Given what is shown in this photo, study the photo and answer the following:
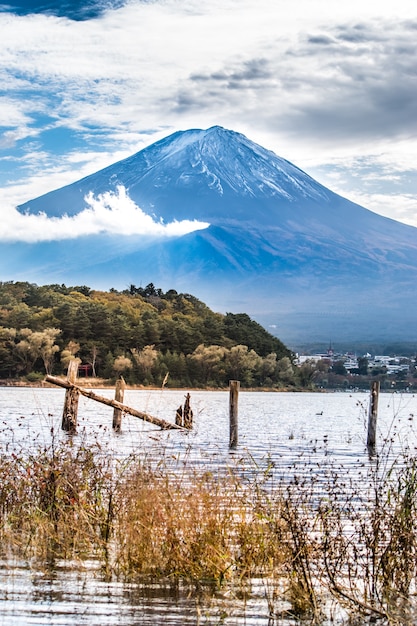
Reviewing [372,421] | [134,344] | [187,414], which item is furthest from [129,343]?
[372,421]

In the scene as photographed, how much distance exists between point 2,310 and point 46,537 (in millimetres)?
104720

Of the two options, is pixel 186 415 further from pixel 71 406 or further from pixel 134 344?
pixel 134 344

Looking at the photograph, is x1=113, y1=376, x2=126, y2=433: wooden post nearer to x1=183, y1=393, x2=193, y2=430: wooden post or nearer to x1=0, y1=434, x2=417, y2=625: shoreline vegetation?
x1=183, y1=393, x2=193, y2=430: wooden post

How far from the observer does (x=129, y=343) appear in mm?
108812

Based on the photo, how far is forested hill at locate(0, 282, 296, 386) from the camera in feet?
326

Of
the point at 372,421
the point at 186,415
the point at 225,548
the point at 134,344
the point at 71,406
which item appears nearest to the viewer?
the point at 225,548

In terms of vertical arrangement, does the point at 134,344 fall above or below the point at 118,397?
above

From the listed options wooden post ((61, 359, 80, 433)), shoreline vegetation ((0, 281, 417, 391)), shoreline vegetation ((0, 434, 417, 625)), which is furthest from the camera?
shoreline vegetation ((0, 281, 417, 391))

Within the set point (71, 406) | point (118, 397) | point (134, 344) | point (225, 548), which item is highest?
point (134, 344)

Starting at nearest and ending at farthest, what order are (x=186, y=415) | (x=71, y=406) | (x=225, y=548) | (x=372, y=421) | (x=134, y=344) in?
(x=225, y=548) → (x=71, y=406) → (x=372, y=421) → (x=186, y=415) → (x=134, y=344)

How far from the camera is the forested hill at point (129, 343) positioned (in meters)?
99.5

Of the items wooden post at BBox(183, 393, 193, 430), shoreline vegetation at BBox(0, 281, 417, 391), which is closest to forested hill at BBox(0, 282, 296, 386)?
shoreline vegetation at BBox(0, 281, 417, 391)

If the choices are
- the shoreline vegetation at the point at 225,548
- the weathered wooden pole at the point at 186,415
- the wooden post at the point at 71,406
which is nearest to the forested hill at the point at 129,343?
the weathered wooden pole at the point at 186,415

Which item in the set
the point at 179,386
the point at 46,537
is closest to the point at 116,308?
the point at 179,386
